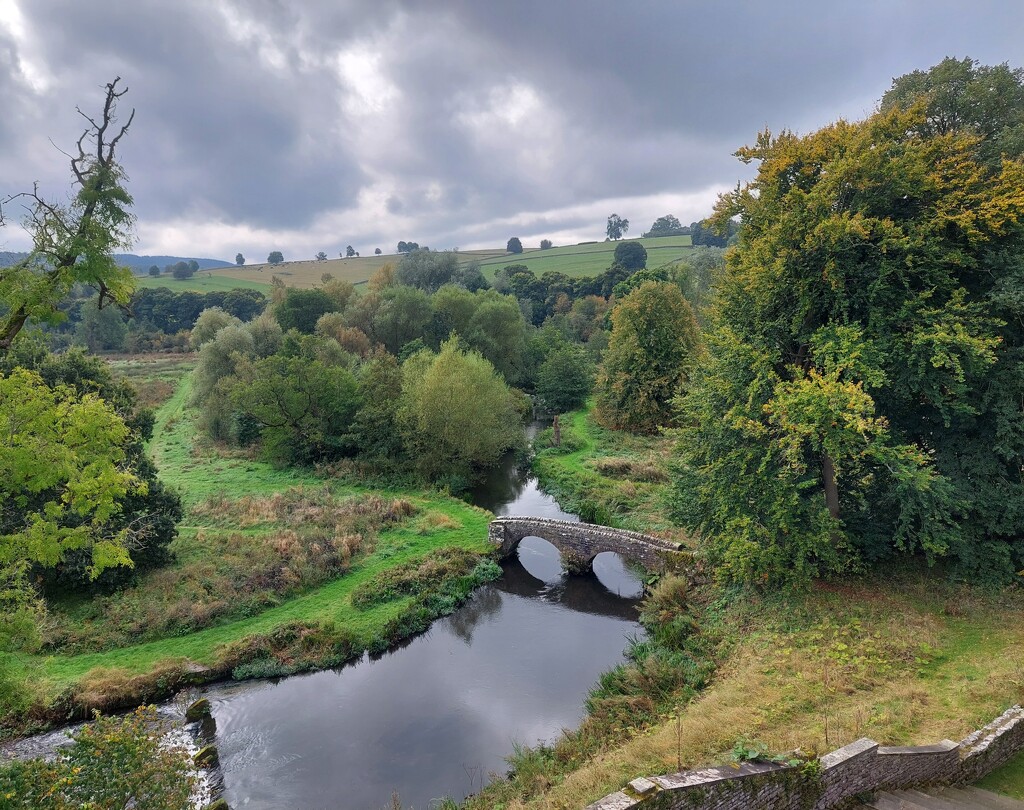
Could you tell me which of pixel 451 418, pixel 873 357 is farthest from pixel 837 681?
pixel 451 418

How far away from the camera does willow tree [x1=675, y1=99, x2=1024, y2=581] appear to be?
14.3 metres

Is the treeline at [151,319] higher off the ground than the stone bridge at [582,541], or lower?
higher

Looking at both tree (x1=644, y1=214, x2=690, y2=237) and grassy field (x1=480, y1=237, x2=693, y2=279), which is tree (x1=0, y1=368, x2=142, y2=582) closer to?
grassy field (x1=480, y1=237, x2=693, y2=279)

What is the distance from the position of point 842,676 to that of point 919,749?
381cm

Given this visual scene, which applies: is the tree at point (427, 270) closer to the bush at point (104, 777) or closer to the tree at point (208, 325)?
the tree at point (208, 325)

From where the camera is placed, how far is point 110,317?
3201 inches

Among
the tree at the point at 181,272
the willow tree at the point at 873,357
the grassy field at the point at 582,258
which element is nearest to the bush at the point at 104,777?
the willow tree at the point at 873,357

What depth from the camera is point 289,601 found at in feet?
72.4

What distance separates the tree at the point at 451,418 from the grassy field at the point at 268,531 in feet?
10.8

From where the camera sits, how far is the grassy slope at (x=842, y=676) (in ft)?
35.5

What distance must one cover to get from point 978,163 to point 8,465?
77.2 feet

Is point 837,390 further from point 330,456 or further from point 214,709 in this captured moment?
point 330,456

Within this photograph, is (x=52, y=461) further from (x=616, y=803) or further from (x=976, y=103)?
(x=976, y=103)

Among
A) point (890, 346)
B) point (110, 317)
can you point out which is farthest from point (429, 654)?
point (110, 317)
